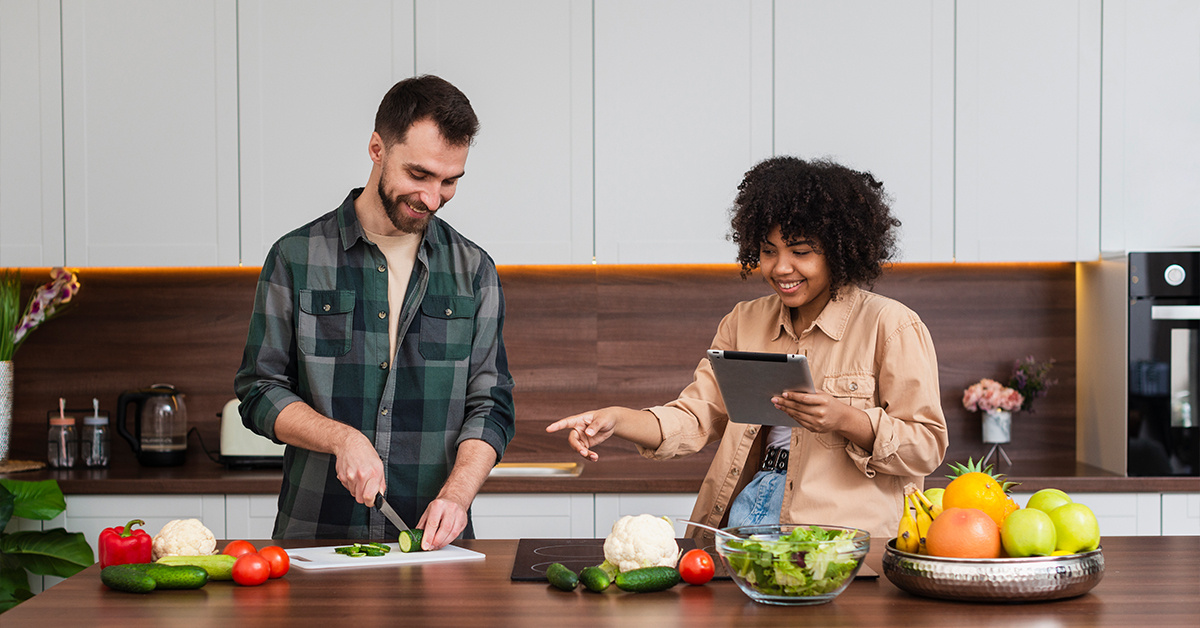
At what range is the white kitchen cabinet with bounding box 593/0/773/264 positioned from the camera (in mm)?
3178

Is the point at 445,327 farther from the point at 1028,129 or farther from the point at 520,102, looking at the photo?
the point at 1028,129

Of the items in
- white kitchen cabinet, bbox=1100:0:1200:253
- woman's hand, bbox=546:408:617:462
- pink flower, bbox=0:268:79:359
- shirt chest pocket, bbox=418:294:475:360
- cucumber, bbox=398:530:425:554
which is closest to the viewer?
cucumber, bbox=398:530:425:554

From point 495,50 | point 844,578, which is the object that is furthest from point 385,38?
point 844,578

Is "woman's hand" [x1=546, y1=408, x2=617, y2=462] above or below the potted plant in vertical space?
above

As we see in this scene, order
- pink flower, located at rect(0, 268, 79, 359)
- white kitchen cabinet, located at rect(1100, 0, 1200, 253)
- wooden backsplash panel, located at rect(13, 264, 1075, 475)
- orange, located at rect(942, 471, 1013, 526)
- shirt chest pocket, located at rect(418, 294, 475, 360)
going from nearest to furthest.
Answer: orange, located at rect(942, 471, 1013, 526), shirt chest pocket, located at rect(418, 294, 475, 360), white kitchen cabinet, located at rect(1100, 0, 1200, 253), pink flower, located at rect(0, 268, 79, 359), wooden backsplash panel, located at rect(13, 264, 1075, 475)

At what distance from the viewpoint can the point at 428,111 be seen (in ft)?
6.25

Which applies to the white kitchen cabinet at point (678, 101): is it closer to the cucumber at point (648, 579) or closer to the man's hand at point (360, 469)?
the man's hand at point (360, 469)

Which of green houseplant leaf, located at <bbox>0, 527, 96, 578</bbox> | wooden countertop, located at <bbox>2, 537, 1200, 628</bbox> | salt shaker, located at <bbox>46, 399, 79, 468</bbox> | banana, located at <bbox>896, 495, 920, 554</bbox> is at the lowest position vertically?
green houseplant leaf, located at <bbox>0, 527, 96, 578</bbox>

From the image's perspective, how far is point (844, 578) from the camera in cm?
132

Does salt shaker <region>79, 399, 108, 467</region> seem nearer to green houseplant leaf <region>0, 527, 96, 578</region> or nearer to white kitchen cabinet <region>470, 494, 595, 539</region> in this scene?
green houseplant leaf <region>0, 527, 96, 578</region>

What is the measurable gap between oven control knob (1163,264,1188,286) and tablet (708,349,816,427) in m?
1.78

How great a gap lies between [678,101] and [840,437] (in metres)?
1.55

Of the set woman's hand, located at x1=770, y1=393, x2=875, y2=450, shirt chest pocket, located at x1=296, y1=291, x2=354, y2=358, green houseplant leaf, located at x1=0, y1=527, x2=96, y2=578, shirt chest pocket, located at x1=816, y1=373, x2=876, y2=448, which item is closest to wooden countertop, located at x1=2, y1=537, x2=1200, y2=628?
woman's hand, located at x1=770, y1=393, x2=875, y2=450

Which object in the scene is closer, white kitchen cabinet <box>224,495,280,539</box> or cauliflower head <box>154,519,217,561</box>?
cauliflower head <box>154,519,217,561</box>
